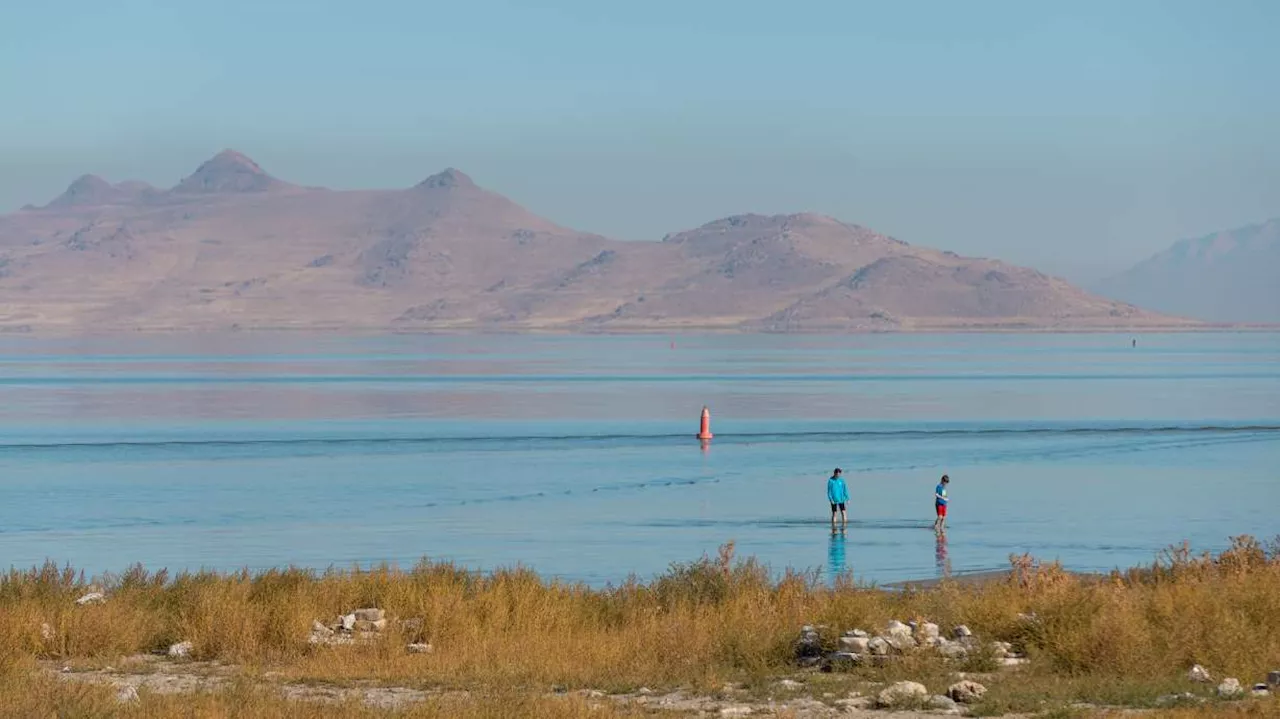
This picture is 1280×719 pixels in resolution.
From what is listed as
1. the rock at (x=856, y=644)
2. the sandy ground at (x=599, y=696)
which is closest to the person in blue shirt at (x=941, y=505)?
the rock at (x=856, y=644)

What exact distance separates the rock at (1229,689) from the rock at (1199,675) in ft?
1.33

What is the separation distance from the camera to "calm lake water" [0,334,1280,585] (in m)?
Answer: 29.4

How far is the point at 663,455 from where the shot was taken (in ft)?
169

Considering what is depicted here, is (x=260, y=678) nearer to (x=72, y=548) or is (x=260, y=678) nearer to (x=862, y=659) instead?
(x=862, y=659)

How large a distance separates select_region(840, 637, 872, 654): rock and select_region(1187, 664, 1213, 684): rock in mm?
2402

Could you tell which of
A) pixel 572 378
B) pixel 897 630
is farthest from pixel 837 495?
pixel 572 378

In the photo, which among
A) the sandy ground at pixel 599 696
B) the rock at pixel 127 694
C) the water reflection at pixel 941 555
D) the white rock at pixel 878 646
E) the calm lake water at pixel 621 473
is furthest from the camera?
the calm lake water at pixel 621 473

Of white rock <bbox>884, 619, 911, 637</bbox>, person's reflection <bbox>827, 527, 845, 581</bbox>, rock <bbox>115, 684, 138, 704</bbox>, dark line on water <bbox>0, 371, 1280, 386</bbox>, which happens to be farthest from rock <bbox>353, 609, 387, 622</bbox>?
dark line on water <bbox>0, 371, 1280, 386</bbox>

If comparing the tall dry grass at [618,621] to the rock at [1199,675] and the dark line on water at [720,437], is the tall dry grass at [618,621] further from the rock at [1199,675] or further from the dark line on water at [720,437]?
the dark line on water at [720,437]

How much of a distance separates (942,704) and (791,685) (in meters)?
1.31

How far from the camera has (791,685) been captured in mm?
13461

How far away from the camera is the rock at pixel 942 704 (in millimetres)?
12441

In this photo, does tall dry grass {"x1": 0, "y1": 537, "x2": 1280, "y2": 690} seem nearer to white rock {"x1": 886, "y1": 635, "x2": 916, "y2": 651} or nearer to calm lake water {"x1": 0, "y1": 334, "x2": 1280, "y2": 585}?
white rock {"x1": 886, "y1": 635, "x2": 916, "y2": 651}

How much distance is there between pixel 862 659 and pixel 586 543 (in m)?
15.9
